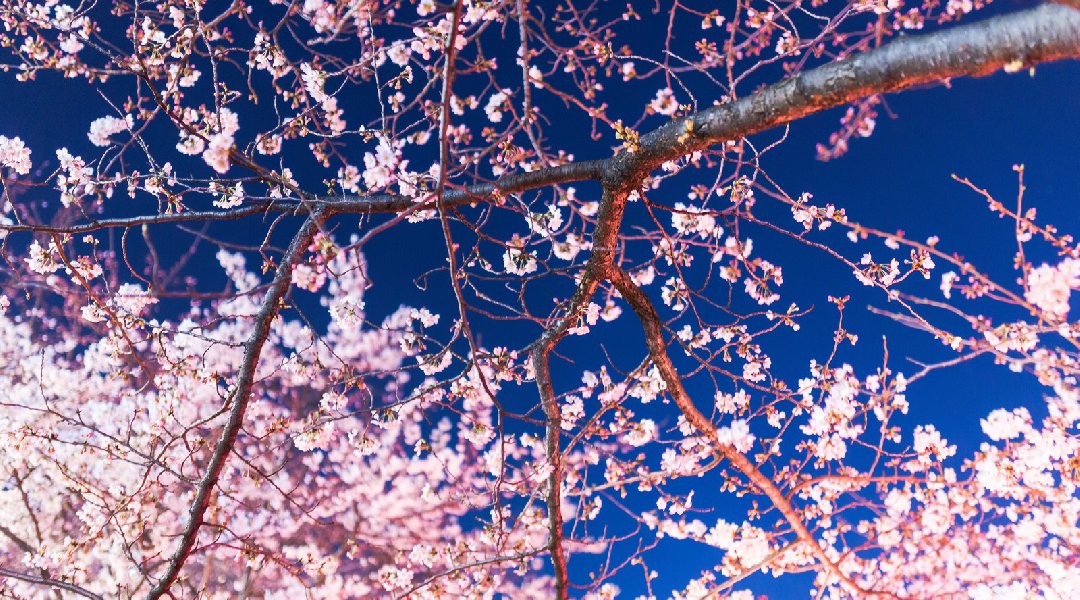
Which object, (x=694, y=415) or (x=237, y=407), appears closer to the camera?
(x=237, y=407)

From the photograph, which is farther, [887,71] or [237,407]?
[237,407]

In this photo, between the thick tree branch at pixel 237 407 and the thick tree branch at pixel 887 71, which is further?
the thick tree branch at pixel 237 407

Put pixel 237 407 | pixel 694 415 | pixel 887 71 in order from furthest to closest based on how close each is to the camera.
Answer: pixel 694 415, pixel 237 407, pixel 887 71

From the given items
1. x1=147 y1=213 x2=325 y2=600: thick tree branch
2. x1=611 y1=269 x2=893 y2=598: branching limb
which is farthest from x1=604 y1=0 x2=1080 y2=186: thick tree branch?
x1=147 y1=213 x2=325 y2=600: thick tree branch

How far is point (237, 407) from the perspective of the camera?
3145 mm

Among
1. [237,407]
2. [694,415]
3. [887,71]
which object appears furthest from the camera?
[694,415]

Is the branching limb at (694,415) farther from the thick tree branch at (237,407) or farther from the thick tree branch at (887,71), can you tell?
the thick tree branch at (237,407)

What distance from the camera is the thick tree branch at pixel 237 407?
→ 2932 mm

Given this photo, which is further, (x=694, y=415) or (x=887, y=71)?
(x=694, y=415)

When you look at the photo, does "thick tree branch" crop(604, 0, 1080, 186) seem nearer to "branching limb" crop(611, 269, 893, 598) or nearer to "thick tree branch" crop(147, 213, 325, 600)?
"branching limb" crop(611, 269, 893, 598)

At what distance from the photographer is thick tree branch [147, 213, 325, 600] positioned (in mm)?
2932

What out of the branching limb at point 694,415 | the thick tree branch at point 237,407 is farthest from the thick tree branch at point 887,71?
the thick tree branch at point 237,407

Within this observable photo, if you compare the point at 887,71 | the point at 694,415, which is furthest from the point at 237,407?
the point at 887,71

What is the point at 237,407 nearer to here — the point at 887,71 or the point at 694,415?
the point at 694,415
